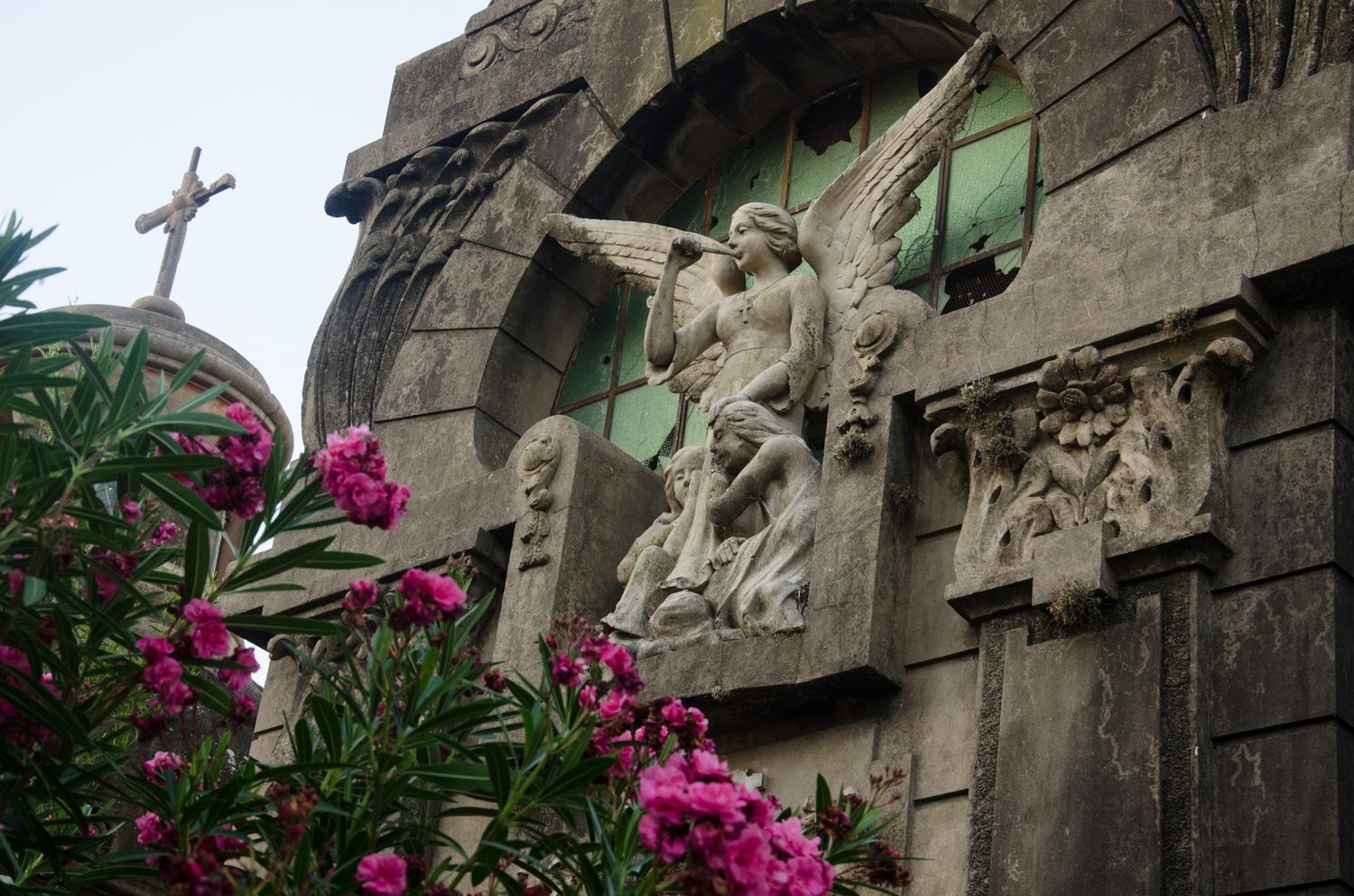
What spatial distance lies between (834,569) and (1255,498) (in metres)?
2.10

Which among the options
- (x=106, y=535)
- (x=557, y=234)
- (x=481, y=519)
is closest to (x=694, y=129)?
(x=557, y=234)

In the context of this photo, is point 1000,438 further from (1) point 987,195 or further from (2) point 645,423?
(2) point 645,423

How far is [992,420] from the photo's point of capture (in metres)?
9.64

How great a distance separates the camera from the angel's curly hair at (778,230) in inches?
461

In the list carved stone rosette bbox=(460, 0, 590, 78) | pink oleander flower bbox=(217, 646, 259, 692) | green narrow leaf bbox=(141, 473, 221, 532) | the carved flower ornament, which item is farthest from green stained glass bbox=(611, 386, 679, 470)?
green narrow leaf bbox=(141, 473, 221, 532)

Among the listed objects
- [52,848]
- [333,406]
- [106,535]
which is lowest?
[52,848]

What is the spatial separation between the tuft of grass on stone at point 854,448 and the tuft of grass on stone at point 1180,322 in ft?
5.57

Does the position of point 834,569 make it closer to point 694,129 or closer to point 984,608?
point 984,608

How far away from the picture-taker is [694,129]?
13.8 m

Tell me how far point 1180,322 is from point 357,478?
4.20 m

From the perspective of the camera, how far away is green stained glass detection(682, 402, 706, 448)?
1261cm

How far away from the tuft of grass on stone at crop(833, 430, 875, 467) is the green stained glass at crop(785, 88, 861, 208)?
3.23 m

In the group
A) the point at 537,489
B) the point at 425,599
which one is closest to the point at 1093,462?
the point at 537,489

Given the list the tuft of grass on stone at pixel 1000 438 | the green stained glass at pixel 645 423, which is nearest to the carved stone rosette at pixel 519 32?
the green stained glass at pixel 645 423
